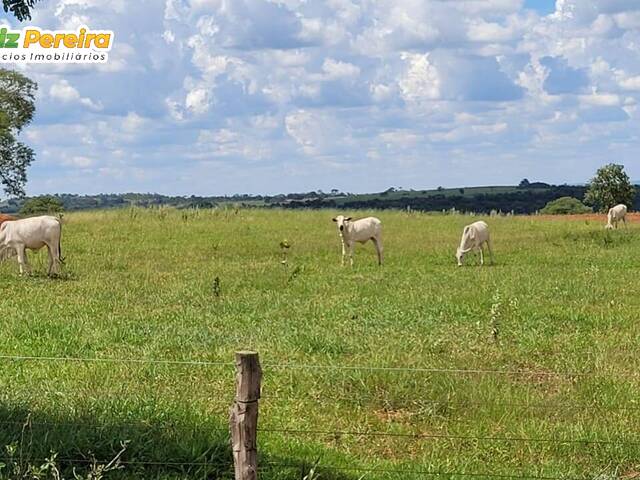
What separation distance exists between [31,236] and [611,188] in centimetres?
5183

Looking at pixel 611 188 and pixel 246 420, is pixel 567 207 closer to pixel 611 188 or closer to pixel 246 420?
pixel 611 188

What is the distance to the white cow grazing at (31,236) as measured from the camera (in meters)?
19.6

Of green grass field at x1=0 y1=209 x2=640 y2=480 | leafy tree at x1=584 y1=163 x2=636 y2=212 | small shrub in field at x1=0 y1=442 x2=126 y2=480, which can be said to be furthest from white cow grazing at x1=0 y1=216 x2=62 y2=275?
leafy tree at x1=584 y1=163 x2=636 y2=212

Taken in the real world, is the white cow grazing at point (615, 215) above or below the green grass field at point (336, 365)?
above

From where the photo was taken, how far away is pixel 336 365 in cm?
970

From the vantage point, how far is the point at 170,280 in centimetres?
1780

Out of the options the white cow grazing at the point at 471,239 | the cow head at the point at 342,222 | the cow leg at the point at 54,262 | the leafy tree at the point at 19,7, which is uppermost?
the leafy tree at the point at 19,7

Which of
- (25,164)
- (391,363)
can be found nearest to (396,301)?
(391,363)

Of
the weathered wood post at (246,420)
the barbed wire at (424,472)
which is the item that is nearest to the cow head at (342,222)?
the barbed wire at (424,472)

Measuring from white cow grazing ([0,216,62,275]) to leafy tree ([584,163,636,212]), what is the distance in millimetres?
50421

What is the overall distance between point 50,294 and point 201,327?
15.5 feet

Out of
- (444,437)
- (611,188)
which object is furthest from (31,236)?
(611,188)

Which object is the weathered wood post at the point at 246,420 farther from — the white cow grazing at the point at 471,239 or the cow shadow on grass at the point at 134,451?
the white cow grazing at the point at 471,239

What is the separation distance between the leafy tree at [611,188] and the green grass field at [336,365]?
4434 cm
